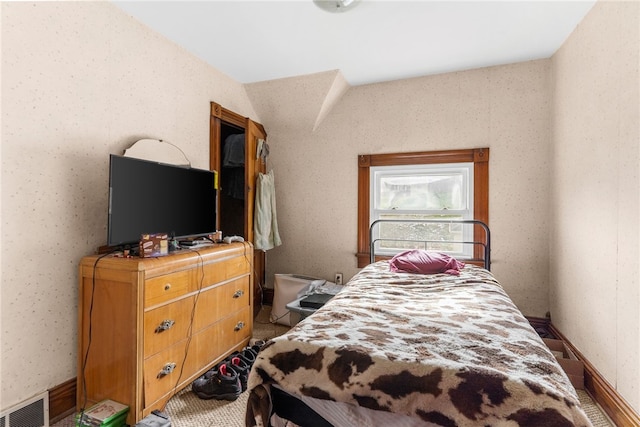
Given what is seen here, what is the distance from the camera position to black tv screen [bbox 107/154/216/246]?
1837 mm

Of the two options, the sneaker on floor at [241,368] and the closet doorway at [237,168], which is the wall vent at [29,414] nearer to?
the sneaker on floor at [241,368]

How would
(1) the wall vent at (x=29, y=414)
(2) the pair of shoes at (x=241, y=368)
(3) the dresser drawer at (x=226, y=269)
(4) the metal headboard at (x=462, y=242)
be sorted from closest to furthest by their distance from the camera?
(1) the wall vent at (x=29, y=414), (2) the pair of shoes at (x=241, y=368), (3) the dresser drawer at (x=226, y=269), (4) the metal headboard at (x=462, y=242)

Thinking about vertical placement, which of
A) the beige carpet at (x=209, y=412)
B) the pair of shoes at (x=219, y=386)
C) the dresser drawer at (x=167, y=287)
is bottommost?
the beige carpet at (x=209, y=412)

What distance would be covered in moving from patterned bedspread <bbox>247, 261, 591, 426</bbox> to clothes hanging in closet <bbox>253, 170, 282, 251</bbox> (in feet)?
6.01

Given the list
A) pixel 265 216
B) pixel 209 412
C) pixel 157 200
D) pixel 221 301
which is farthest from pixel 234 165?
pixel 209 412

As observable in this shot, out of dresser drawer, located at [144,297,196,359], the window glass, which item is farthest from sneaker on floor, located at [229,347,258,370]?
the window glass

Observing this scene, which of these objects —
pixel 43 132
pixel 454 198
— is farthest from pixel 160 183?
pixel 454 198

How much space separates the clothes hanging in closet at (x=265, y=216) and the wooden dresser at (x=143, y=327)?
1.11m

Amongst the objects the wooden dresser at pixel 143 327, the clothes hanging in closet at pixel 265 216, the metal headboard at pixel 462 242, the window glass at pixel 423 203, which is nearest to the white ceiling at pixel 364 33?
the window glass at pixel 423 203

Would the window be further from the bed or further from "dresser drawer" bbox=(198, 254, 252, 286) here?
the bed

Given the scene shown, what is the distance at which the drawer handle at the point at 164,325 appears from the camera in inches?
70.0

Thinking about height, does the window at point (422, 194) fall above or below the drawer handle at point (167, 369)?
above

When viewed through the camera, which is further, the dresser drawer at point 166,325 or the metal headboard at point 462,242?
the metal headboard at point 462,242

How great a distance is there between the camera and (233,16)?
221cm
